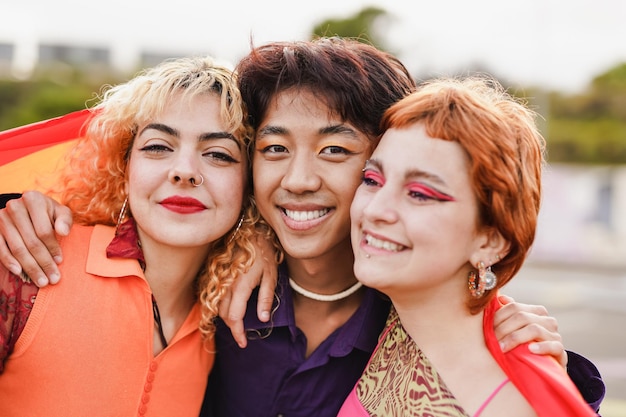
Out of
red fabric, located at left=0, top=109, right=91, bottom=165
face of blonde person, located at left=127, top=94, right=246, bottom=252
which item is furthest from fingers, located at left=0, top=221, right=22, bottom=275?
red fabric, located at left=0, top=109, right=91, bottom=165

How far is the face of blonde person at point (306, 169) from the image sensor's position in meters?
2.97

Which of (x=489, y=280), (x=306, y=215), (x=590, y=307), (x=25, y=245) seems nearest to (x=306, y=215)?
(x=306, y=215)

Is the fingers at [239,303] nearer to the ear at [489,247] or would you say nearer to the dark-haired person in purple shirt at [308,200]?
the dark-haired person in purple shirt at [308,200]

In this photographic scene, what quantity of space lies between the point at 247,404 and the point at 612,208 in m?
19.4

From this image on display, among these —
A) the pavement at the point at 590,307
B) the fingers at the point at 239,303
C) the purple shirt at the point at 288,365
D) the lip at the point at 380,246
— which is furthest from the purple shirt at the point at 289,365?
the pavement at the point at 590,307

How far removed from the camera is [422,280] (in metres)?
2.47

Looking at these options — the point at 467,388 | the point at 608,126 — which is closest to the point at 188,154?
the point at 467,388

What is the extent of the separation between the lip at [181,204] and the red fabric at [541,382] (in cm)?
128

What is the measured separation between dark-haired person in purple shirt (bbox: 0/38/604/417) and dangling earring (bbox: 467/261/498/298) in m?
0.67

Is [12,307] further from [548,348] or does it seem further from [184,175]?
[548,348]

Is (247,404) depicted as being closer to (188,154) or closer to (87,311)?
(87,311)

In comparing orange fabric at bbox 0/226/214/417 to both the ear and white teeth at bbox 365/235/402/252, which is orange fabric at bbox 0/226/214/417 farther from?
the ear

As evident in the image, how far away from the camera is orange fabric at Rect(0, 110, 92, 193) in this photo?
3199 millimetres

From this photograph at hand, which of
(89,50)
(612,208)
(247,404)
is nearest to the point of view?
(247,404)
